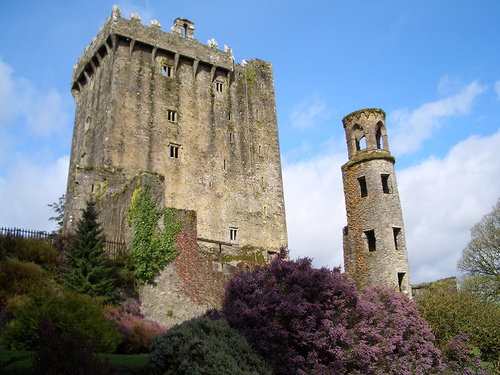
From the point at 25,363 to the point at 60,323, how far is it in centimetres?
235

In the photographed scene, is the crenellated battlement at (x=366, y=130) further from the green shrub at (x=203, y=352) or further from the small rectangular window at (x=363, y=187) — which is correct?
the green shrub at (x=203, y=352)

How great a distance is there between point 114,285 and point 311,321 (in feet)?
28.3

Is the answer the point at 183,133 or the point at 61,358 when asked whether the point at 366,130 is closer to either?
the point at 183,133

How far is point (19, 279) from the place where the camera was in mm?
16109

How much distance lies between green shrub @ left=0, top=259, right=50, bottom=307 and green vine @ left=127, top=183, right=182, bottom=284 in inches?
154

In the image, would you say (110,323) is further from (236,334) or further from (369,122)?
(369,122)

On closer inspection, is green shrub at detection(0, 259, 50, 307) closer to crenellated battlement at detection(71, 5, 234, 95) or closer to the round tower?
the round tower

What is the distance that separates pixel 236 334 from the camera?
472 inches

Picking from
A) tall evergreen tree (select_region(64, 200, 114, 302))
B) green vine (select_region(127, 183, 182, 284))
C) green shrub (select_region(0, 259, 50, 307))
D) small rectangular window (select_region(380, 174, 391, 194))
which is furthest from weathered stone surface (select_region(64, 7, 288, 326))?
green shrub (select_region(0, 259, 50, 307))

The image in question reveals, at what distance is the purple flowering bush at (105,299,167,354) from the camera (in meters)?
14.8

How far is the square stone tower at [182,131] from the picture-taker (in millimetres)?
30938

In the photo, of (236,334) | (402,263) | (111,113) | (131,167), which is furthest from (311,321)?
(111,113)

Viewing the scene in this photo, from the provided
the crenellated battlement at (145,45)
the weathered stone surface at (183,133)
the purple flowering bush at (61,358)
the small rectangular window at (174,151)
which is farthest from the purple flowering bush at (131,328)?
the crenellated battlement at (145,45)

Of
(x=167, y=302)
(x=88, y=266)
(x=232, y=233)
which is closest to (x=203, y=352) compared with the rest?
(x=88, y=266)
